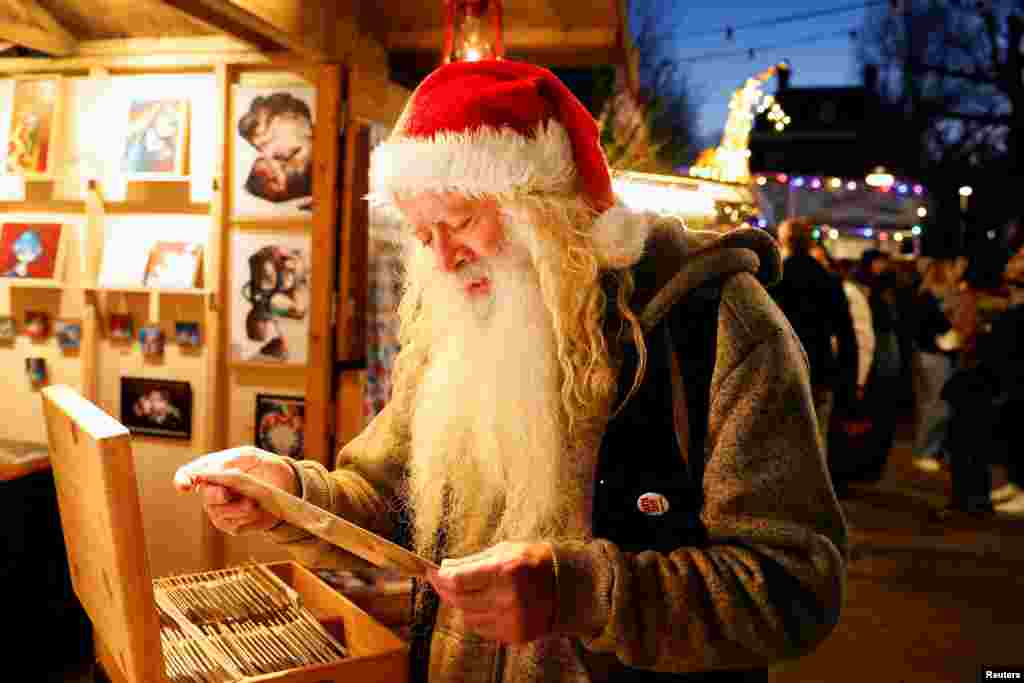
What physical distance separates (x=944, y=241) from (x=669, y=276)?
12.0 metres

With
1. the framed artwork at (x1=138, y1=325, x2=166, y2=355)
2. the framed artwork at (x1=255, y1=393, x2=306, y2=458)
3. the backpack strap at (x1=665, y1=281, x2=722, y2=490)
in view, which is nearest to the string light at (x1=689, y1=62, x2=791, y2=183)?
the framed artwork at (x1=255, y1=393, x2=306, y2=458)

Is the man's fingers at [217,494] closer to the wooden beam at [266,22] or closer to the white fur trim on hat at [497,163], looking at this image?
the white fur trim on hat at [497,163]

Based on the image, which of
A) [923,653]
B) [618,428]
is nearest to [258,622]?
[618,428]

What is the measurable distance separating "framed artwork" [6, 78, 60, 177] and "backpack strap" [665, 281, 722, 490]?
3.30 meters

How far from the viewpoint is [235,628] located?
6.01 feet

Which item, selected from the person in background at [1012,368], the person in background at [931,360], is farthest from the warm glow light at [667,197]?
the person in background at [931,360]

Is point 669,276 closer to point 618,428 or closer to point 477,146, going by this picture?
point 618,428

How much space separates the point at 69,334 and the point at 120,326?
0.25m

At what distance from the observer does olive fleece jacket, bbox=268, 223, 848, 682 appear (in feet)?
3.99

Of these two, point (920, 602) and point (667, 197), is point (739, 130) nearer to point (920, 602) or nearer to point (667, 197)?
point (667, 197)

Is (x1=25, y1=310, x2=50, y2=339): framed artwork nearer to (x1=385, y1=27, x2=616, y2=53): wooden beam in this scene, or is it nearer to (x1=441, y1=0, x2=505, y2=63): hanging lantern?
(x1=385, y1=27, x2=616, y2=53): wooden beam

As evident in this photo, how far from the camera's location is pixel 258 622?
1.89 metres

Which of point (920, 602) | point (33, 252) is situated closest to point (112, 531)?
point (33, 252)

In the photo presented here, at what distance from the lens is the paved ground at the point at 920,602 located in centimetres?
407
